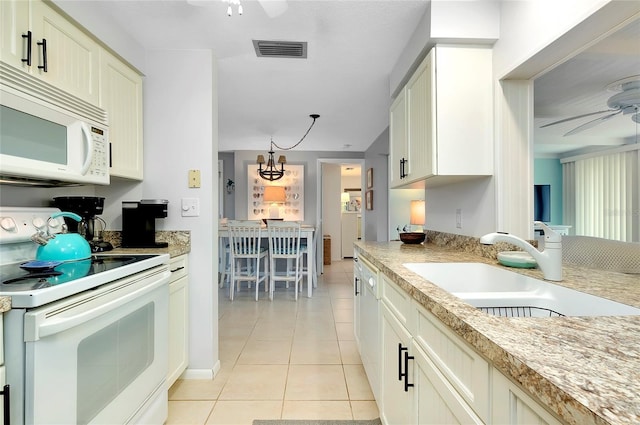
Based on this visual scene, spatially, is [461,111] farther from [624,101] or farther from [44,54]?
[44,54]

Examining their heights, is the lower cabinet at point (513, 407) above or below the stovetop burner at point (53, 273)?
below

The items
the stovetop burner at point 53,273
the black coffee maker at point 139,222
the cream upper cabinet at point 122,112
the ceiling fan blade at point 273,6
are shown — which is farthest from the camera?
the black coffee maker at point 139,222

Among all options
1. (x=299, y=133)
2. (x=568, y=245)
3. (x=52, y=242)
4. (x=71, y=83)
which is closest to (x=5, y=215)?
(x=52, y=242)

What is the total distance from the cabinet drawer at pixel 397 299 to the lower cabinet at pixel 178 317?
128 cm

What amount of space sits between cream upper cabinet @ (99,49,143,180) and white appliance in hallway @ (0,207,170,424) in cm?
47

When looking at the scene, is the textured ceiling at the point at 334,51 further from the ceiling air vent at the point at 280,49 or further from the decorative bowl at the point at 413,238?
the decorative bowl at the point at 413,238

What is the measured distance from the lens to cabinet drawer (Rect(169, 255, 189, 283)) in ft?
6.20

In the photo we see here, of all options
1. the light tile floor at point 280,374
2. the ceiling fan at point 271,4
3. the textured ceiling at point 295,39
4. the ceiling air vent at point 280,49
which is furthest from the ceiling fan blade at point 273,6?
the light tile floor at point 280,374

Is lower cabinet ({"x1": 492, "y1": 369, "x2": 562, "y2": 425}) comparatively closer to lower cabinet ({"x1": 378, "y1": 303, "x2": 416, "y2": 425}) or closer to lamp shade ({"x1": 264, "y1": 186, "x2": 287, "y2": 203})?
lower cabinet ({"x1": 378, "y1": 303, "x2": 416, "y2": 425})

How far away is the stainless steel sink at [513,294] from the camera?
0.91 metres

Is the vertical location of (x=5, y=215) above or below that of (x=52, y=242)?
above

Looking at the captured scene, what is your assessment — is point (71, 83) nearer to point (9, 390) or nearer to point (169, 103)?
point (169, 103)

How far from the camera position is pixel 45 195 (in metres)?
1.77

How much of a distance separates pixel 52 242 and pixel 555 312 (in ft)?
6.69
